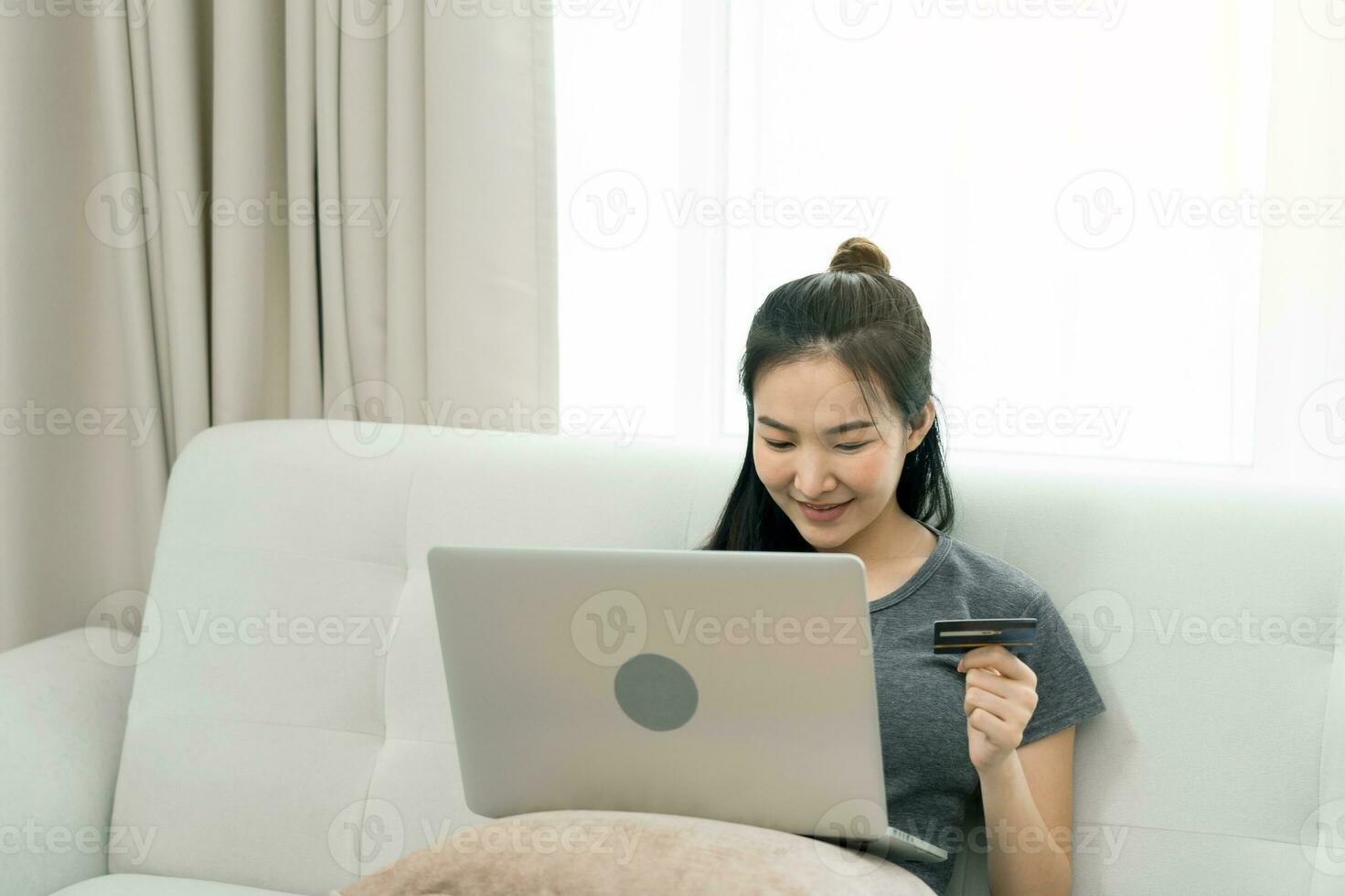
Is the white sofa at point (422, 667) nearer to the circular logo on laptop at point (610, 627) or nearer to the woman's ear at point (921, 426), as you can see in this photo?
the woman's ear at point (921, 426)

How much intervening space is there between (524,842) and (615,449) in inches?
23.5

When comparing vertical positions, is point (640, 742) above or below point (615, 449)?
below

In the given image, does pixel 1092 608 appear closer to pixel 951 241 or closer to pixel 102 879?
pixel 951 241

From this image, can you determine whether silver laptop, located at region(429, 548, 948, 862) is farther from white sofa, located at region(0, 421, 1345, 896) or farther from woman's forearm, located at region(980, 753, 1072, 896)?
white sofa, located at region(0, 421, 1345, 896)

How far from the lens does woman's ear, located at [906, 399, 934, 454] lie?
1.28 meters

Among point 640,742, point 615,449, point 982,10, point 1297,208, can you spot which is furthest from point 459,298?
point 1297,208

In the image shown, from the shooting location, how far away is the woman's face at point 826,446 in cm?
121

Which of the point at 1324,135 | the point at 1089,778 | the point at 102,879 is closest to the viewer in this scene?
the point at 1089,778

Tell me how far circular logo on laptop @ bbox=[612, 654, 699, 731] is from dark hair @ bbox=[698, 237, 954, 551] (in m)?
0.41

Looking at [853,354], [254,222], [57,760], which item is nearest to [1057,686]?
[853,354]

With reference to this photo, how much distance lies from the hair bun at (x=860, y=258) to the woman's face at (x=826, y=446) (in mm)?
209

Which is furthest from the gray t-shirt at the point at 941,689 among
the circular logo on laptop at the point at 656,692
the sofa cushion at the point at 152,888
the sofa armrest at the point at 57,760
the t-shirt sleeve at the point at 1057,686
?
the sofa armrest at the point at 57,760

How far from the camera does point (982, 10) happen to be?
174cm

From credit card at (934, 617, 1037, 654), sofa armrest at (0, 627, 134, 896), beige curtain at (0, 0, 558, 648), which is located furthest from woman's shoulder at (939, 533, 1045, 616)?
sofa armrest at (0, 627, 134, 896)
